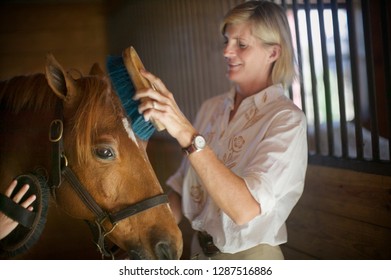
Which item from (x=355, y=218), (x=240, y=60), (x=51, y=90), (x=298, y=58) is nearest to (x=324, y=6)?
(x=298, y=58)

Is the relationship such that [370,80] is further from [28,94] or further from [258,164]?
[28,94]

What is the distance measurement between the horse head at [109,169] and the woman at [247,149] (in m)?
0.06

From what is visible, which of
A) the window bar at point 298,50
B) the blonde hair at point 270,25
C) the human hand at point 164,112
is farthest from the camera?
the window bar at point 298,50

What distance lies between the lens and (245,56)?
650 mm

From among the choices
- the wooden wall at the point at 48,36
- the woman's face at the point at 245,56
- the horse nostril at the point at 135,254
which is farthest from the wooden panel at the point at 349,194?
the wooden wall at the point at 48,36

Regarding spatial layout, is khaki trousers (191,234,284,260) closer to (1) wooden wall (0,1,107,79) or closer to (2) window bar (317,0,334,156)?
(2) window bar (317,0,334,156)

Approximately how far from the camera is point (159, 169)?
68 centimetres

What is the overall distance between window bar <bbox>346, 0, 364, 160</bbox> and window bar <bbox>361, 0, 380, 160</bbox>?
0.07 feet

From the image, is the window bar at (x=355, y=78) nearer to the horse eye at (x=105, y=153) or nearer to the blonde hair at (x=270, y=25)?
the blonde hair at (x=270, y=25)

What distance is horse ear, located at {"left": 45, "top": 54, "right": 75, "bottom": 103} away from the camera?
54 centimetres

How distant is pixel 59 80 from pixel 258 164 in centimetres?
31

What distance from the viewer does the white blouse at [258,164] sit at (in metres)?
0.59

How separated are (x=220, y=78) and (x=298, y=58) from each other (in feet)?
0.49
